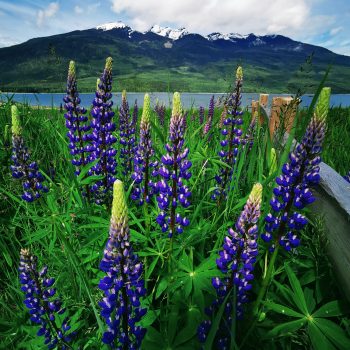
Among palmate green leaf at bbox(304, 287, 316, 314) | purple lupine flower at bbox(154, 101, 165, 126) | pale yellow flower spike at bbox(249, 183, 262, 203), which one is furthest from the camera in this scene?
purple lupine flower at bbox(154, 101, 165, 126)

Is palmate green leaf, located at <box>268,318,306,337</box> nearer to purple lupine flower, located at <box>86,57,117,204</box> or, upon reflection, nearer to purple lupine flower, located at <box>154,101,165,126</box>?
purple lupine flower, located at <box>86,57,117,204</box>

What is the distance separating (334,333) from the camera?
1.62 m

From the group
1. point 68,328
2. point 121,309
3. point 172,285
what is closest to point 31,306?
point 68,328

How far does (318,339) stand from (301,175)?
0.95m

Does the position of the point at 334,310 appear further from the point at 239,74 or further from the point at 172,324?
the point at 239,74

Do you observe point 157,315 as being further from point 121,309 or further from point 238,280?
point 238,280

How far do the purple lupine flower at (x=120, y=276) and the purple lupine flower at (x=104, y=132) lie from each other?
1422mm

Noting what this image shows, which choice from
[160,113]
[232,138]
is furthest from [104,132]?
[160,113]

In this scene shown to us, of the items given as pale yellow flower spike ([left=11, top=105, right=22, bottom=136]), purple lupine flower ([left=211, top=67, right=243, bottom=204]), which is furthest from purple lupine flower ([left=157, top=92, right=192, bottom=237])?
pale yellow flower spike ([left=11, top=105, right=22, bottom=136])

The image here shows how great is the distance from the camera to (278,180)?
1.72 m

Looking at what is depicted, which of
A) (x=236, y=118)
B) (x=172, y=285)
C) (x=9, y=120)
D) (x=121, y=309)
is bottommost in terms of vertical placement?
(x=172, y=285)

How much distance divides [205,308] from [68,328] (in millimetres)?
904

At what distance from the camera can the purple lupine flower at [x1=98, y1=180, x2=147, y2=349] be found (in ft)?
4.16

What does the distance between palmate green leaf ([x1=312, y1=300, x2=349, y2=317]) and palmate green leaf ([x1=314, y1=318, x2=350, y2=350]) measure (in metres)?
0.04
